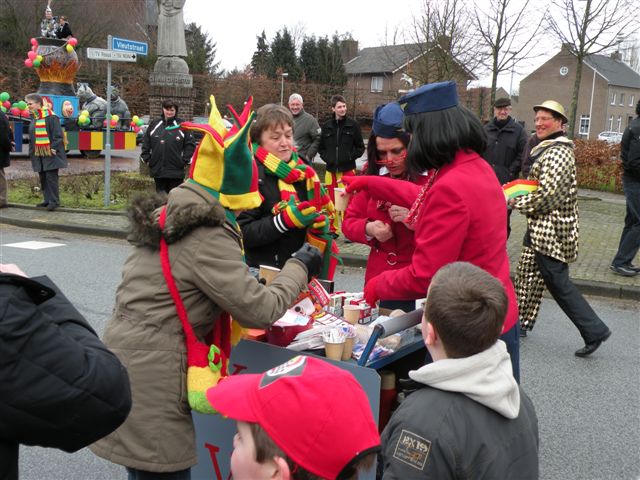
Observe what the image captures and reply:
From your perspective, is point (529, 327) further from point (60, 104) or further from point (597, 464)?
point (60, 104)

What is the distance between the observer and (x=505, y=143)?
1000 cm

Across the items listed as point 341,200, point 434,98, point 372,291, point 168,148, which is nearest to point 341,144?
point 168,148

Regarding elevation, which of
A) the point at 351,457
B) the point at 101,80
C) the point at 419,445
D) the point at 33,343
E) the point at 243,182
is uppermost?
the point at 101,80

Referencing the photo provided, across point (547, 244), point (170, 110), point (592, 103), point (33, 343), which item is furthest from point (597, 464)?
point (592, 103)

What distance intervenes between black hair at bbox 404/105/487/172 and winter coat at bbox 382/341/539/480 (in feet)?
3.51

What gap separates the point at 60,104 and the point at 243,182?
2285 cm

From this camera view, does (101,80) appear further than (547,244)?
Yes

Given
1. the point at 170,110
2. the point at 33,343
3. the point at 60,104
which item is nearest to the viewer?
the point at 33,343

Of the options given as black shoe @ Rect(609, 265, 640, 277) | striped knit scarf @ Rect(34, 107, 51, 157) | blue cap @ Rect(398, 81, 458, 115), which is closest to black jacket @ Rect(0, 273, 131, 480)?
blue cap @ Rect(398, 81, 458, 115)

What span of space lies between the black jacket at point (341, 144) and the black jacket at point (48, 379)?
9857mm

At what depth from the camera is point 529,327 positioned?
6379 mm

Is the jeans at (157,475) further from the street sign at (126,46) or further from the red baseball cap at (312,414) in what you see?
the street sign at (126,46)

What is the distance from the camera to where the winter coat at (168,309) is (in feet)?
8.11

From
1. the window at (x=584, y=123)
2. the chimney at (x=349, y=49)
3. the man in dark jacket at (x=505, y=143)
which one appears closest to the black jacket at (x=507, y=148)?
the man in dark jacket at (x=505, y=143)
